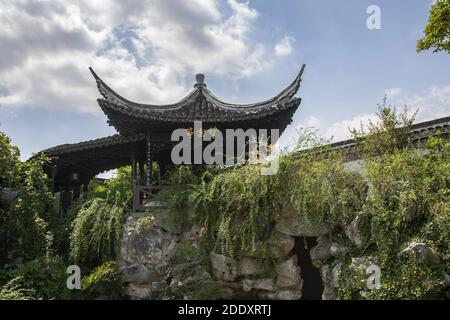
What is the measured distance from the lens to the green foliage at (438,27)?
8.27m

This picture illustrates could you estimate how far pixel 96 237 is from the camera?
8328mm

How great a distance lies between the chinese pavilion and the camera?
9.16m

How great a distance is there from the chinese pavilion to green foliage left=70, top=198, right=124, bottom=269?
2.03 feet

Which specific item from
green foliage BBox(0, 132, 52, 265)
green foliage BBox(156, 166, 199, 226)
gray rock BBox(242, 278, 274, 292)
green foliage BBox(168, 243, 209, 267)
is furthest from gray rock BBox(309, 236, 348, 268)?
green foliage BBox(0, 132, 52, 265)

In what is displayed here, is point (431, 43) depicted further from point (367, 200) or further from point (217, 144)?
point (217, 144)

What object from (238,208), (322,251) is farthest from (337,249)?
(238,208)

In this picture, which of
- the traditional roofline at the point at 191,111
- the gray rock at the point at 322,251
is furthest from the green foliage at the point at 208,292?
the traditional roofline at the point at 191,111

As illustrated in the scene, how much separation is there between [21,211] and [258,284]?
525 cm

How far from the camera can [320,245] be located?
7199 millimetres

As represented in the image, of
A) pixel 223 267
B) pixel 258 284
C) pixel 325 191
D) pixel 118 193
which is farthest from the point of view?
pixel 118 193
